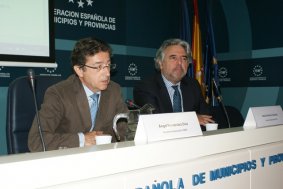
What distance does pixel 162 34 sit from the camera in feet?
15.3

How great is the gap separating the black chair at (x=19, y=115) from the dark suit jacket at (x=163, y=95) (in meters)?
1.06

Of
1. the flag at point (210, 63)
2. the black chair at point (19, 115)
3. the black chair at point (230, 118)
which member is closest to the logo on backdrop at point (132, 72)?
the flag at point (210, 63)

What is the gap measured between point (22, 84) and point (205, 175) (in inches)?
46.7

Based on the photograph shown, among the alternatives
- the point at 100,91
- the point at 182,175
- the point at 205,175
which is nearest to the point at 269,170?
the point at 205,175

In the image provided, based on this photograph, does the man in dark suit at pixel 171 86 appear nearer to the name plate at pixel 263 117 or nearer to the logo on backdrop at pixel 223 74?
the name plate at pixel 263 117

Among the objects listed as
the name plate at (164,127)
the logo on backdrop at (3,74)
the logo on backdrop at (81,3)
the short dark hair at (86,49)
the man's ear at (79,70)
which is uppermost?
the logo on backdrop at (81,3)

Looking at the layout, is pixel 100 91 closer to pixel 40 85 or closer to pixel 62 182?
pixel 40 85

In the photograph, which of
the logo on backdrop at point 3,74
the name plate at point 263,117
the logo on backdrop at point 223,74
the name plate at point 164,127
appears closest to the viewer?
the name plate at point 164,127

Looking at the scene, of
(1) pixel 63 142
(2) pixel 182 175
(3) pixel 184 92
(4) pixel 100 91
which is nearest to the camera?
(2) pixel 182 175

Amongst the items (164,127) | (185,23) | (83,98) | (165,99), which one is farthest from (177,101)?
(185,23)

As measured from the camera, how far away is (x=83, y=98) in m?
2.13

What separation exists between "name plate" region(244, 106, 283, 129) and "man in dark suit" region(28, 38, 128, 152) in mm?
816

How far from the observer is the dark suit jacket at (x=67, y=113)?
73.6 inches

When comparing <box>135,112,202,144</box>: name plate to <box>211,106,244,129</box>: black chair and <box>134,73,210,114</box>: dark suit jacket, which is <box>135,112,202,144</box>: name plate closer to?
<box>134,73,210,114</box>: dark suit jacket
